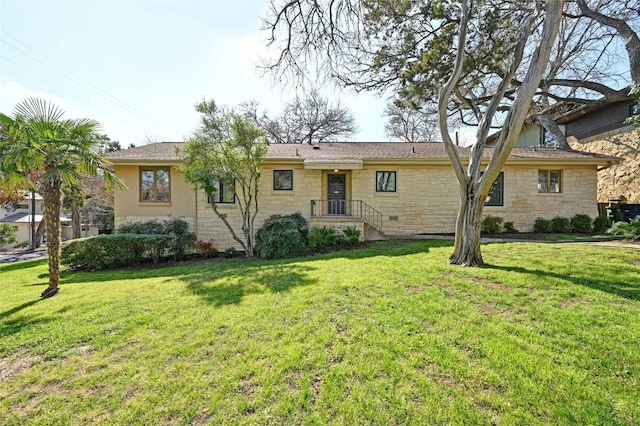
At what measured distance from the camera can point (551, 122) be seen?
1836 cm

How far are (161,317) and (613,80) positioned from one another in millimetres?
20723

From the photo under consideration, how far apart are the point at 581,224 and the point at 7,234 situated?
127 feet

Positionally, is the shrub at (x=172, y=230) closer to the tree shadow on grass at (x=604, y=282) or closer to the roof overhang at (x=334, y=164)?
the roof overhang at (x=334, y=164)

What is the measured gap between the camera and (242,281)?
6.57 metres

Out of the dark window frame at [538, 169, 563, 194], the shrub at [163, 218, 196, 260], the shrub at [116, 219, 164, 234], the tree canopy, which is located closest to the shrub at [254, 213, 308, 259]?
the tree canopy

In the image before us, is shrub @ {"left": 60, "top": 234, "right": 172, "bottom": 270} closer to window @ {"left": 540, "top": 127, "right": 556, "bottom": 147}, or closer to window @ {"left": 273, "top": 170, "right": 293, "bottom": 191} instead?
window @ {"left": 273, "top": 170, "right": 293, "bottom": 191}

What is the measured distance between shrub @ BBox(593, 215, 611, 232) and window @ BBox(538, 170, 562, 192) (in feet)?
6.20

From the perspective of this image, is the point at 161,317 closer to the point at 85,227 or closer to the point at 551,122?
the point at 551,122

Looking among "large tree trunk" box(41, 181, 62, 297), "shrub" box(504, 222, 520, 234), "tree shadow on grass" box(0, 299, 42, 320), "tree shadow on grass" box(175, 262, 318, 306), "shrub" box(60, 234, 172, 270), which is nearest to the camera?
"tree shadow on grass" box(0, 299, 42, 320)

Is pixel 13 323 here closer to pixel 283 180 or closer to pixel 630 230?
pixel 283 180

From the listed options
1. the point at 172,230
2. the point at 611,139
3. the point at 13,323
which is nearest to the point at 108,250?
the point at 172,230

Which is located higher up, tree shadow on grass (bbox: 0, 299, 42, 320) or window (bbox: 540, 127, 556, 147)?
window (bbox: 540, 127, 556, 147)

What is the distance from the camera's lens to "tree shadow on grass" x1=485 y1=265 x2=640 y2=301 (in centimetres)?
466

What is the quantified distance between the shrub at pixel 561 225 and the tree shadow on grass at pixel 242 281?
38.7 feet
